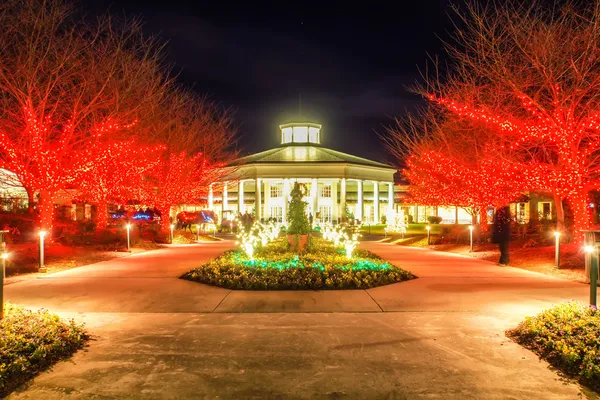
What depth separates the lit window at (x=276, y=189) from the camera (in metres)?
62.6

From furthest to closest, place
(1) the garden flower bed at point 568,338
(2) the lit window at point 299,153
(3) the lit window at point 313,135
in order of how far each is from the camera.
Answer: (3) the lit window at point 313,135
(2) the lit window at point 299,153
(1) the garden flower bed at point 568,338

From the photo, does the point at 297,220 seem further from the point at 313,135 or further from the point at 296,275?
the point at 313,135

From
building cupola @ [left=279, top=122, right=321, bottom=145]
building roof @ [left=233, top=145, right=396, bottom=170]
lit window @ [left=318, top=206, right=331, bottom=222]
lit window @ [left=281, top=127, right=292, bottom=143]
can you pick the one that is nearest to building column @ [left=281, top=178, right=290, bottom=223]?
building roof @ [left=233, top=145, right=396, bottom=170]

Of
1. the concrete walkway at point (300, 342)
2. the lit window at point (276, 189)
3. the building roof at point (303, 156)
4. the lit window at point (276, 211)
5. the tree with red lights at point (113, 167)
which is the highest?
the building roof at point (303, 156)

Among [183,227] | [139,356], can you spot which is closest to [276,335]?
[139,356]

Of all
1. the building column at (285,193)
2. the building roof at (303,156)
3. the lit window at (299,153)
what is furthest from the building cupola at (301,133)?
the building column at (285,193)

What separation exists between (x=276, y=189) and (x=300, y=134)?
7.91 metres

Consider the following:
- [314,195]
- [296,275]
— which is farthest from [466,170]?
[314,195]

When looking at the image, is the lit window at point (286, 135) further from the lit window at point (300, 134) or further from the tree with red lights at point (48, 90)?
the tree with red lights at point (48, 90)

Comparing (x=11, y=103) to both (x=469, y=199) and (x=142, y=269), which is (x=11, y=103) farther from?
(x=469, y=199)

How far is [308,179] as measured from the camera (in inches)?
2280

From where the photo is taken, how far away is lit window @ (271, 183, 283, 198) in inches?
2464

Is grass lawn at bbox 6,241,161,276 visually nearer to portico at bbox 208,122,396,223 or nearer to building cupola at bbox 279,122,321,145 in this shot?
portico at bbox 208,122,396,223

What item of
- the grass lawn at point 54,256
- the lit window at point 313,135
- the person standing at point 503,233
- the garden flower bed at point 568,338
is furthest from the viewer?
the lit window at point 313,135
